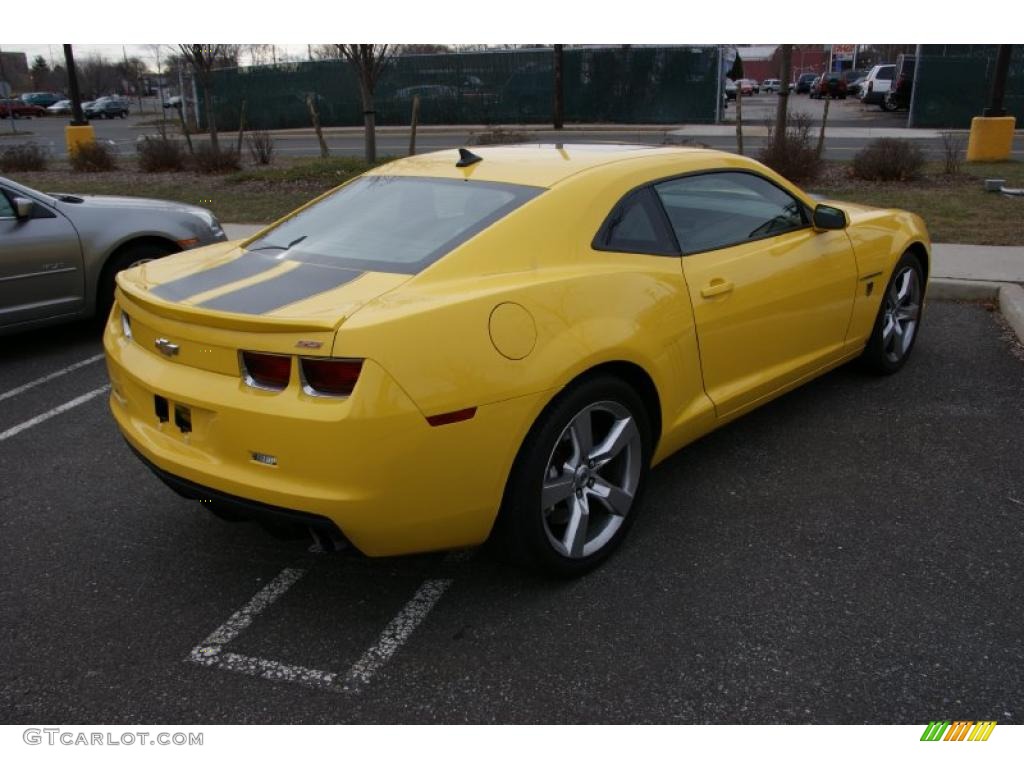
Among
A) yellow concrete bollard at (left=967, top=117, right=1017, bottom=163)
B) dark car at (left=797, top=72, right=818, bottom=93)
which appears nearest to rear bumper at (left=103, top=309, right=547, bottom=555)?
yellow concrete bollard at (left=967, top=117, right=1017, bottom=163)

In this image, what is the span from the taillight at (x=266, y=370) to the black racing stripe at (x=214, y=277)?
47cm

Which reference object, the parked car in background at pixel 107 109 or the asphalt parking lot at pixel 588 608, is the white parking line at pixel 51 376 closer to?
the asphalt parking lot at pixel 588 608

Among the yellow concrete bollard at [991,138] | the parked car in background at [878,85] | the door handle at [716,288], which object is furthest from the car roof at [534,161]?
the parked car in background at [878,85]

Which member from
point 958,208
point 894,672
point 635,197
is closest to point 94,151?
point 958,208

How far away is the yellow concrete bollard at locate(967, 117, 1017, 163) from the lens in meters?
15.8

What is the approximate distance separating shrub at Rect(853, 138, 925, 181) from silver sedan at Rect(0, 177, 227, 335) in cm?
999

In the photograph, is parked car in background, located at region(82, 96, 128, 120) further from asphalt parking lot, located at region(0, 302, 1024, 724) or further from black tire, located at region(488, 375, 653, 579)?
black tire, located at region(488, 375, 653, 579)

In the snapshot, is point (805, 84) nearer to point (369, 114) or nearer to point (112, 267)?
point (369, 114)

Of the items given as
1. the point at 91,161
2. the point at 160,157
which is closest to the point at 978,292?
the point at 160,157

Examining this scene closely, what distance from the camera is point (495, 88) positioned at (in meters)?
34.8

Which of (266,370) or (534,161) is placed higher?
(534,161)

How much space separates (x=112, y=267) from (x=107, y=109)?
58.0 metres

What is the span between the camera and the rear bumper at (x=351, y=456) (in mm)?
2541

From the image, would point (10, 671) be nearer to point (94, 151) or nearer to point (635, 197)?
point (635, 197)
